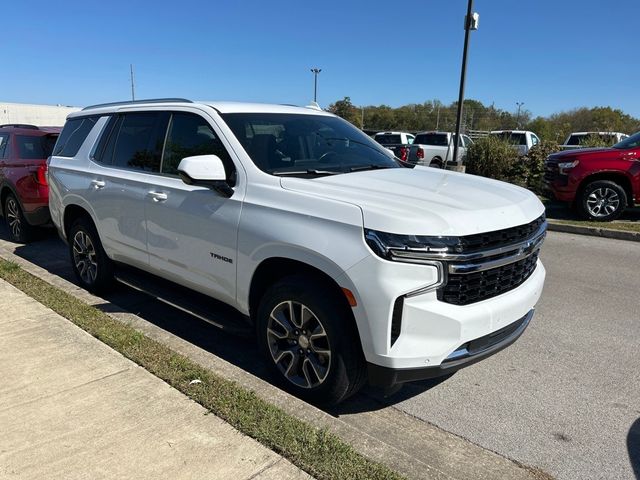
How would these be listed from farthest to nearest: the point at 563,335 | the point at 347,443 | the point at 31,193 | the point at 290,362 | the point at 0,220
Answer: the point at 0,220
the point at 31,193
the point at 563,335
the point at 290,362
the point at 347,443

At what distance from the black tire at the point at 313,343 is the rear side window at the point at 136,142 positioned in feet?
6.04

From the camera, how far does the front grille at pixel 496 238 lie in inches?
112

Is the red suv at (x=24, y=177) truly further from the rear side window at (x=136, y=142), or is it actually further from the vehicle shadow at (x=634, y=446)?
the vehicle shadow at (x=634, y=446)

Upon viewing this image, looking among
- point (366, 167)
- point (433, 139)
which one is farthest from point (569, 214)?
point (433, 139)

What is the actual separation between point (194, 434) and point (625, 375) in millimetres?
3156

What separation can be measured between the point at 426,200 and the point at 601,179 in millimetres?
8192

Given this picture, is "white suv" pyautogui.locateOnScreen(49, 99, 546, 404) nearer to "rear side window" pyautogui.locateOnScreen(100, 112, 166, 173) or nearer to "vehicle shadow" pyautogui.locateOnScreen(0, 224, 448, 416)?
"rear side window" pyautogui.locateOnScreen(100, 112, 166, 173)

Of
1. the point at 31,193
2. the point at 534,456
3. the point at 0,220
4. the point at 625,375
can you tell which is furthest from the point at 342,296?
the point at 0,220

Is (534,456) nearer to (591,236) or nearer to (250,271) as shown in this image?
(250,271)

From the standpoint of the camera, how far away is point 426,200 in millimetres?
3117

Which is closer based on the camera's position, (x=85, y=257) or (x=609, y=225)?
(x=85, y=257)

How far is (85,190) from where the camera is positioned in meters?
5.27

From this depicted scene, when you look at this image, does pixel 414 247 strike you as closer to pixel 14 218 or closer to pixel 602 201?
pixel 14 218

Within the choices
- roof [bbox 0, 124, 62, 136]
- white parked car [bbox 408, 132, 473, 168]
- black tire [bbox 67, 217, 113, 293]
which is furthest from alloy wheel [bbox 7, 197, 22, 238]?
white parked car [bbox 408, 132, 473, 168]
